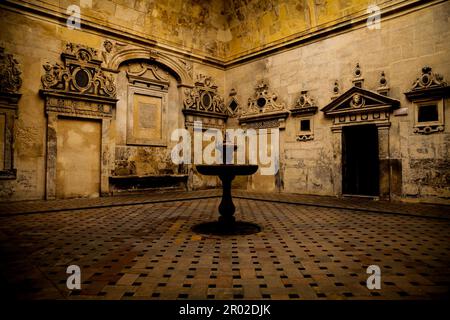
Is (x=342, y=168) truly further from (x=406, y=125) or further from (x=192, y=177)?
(x=192, y=177)

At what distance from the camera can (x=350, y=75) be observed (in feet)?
28.7

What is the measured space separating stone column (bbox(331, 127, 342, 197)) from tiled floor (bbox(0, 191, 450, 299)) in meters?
2.80

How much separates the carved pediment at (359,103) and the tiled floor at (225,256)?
10.4 ft

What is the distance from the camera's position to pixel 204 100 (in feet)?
38.1

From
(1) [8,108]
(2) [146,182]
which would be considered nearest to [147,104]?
(2) [146,182]

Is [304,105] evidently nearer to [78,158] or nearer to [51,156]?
[78,158]

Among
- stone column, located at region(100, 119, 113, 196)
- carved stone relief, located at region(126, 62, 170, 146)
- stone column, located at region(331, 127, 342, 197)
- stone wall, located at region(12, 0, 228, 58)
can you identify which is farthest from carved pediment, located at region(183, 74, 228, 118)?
stone column, located at region(331, 127, 342, 197)

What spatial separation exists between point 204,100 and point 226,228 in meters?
7.76

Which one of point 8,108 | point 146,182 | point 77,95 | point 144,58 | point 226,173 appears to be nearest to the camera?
point 226,173

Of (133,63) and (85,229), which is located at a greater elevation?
(133,63)

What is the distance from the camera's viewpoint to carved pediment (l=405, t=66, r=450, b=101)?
696 centimetres

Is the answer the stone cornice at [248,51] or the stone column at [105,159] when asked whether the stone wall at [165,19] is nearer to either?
the stone cornice at [248,51]

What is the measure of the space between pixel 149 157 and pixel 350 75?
7.09 meters
